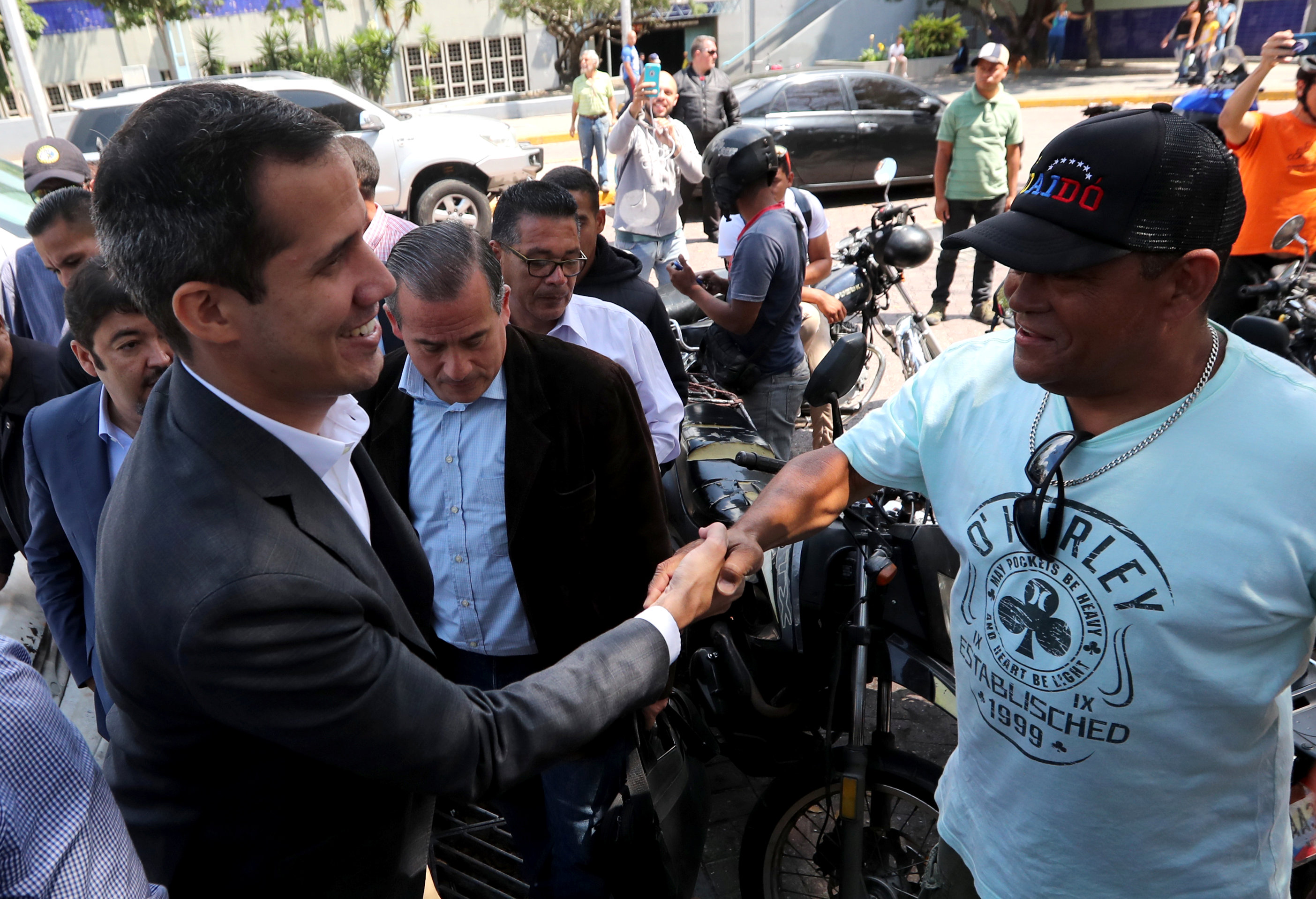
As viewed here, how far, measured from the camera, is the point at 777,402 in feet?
14.5

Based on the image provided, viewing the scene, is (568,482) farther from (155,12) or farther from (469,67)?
(469,67)

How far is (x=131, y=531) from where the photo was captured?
1183 millimetres

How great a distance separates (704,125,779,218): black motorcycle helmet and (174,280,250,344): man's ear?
331 centimetres

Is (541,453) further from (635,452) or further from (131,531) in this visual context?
(131,531)

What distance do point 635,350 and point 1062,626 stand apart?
7.06ft

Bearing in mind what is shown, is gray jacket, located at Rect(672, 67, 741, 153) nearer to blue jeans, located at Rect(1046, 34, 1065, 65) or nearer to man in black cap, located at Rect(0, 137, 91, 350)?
man in black cap, located at Rect(0, 137, 91, 350)

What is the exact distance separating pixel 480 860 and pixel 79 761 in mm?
2227

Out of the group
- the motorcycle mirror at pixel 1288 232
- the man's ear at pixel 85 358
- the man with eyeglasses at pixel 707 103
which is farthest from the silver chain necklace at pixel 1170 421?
the man with eyeglasses at pixel 707 103

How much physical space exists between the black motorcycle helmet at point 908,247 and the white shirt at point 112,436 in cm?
425

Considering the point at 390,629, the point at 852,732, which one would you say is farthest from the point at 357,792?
the point at 852,732

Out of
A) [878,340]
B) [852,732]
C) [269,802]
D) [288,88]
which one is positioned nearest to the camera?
[269,802]

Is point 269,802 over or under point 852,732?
over

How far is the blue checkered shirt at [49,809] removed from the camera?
2.92ft

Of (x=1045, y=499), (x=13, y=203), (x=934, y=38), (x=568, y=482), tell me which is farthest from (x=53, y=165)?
(x=934, y=38)
